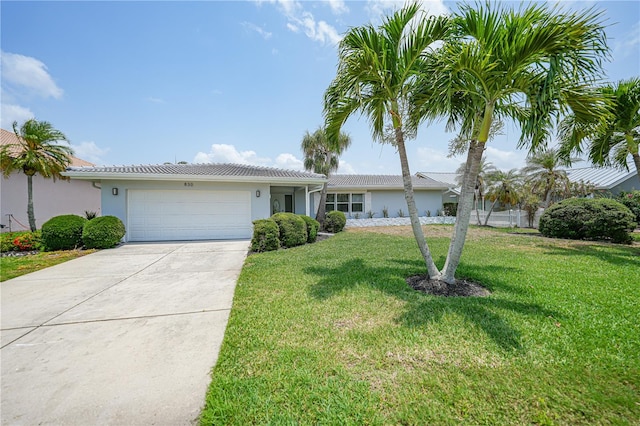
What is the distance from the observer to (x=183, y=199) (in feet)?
38.0

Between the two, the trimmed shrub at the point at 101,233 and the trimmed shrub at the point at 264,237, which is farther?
the trimmed shrub at the point at 101,233

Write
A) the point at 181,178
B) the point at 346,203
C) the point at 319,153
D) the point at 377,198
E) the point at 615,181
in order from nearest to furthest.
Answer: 1. the point at 181,178
2. the point at 319,153
3. the point at 615,181
4. the point at 346,203
5. the point at 377,198

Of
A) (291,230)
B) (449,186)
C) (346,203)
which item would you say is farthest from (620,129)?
(346,203)

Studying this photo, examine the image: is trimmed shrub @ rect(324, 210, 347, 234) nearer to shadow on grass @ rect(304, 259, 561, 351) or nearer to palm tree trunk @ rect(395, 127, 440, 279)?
shadow on grass @ rect(304, 259, 561, 351)

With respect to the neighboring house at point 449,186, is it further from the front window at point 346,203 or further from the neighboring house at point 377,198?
the front window at point 346,203

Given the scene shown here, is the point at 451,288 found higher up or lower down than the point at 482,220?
lower down

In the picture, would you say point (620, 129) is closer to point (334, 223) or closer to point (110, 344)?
point (334, 223)

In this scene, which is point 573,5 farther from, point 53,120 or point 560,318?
point 53,120

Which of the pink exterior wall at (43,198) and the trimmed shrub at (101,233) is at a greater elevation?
the pink exterior wall at (43,198)

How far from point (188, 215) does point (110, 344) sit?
930 centimetres

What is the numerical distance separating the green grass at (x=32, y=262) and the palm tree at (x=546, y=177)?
23.5 metres

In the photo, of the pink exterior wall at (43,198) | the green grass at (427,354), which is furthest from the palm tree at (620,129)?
the pink exterior wall at (43,198)

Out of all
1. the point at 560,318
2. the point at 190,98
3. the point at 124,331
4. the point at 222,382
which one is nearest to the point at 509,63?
the point at 560,318

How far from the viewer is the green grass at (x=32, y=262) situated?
6.44 m
